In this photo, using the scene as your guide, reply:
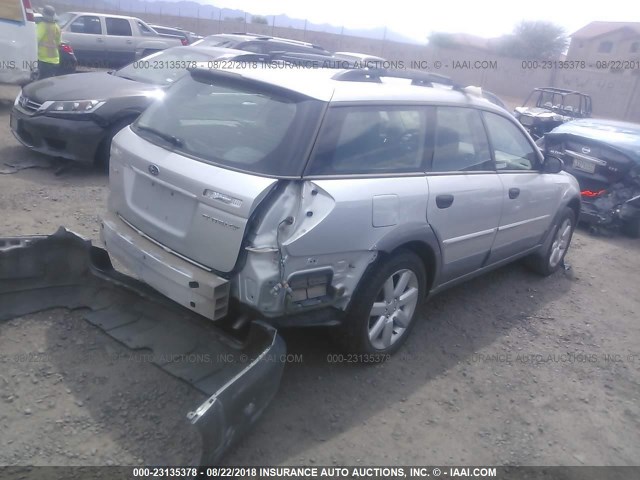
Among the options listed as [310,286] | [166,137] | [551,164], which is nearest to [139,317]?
[166,137]

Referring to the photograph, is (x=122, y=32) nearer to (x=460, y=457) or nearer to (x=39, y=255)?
(x=39, y=255)

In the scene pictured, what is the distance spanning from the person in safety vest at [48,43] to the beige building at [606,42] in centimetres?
4342

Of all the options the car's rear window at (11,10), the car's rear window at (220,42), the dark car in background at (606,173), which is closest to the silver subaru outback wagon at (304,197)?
the dark car in background at (606,173)

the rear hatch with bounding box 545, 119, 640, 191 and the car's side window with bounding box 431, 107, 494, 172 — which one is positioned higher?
the car's side window with bounding box 431, 107, 494, 172

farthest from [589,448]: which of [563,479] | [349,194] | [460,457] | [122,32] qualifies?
[122,32]

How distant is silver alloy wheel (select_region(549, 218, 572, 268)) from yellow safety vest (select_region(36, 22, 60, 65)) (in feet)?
30.8

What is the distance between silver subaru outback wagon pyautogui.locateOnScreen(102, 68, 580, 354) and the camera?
285 cm

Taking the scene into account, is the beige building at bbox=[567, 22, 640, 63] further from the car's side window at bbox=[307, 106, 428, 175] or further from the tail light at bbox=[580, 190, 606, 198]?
the car's side window at bbox=[307, 106, 428, 175]

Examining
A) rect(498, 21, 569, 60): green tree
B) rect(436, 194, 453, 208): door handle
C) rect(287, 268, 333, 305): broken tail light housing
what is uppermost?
rect(498, 21, 569, 60): green tree

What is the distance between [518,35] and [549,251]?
40.5m

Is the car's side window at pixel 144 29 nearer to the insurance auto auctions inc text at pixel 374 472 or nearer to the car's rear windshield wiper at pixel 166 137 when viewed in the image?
the car's rear windshield wiper at pixel 166 137

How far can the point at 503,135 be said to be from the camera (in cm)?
450

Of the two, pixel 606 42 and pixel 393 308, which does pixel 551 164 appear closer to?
pixel 393 308

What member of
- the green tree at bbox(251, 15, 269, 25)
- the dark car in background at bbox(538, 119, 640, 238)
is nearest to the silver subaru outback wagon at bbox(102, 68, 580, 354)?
the dark car in background at bbox(538, 119, 640, 238)
